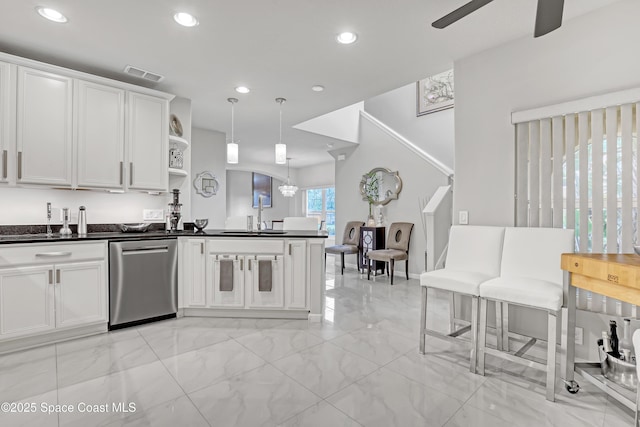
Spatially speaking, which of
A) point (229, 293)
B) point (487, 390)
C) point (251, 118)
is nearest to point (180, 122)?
point (251, 118)

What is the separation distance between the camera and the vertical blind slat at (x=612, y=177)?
2.21 m

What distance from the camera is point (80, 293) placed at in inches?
110

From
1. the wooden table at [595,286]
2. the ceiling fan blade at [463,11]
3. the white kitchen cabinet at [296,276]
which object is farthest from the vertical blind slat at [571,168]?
the white kitchen cabinet at [296,276]

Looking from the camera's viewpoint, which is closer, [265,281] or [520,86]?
[520,86]

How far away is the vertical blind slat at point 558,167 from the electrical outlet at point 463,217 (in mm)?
657

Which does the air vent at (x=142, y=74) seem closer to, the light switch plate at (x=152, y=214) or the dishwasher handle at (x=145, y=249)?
the light switch plate at (x=152, y=214)

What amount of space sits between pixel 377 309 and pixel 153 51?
3.51 meters

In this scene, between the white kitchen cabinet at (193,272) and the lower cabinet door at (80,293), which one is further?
the white kitchen cabinet at (193,272)

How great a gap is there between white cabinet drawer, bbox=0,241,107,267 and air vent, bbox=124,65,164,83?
1.77 m

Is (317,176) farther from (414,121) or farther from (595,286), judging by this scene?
(595,286)

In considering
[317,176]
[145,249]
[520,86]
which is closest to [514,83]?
[520,86]

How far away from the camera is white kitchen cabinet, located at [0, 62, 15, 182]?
8.87 feet

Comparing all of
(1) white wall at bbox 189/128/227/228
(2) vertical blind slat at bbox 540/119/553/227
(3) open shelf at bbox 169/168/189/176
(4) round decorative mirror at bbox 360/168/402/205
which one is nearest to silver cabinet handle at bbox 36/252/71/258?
(3) open shelf at bbox 169/168/189/176

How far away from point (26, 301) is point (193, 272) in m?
1.31
